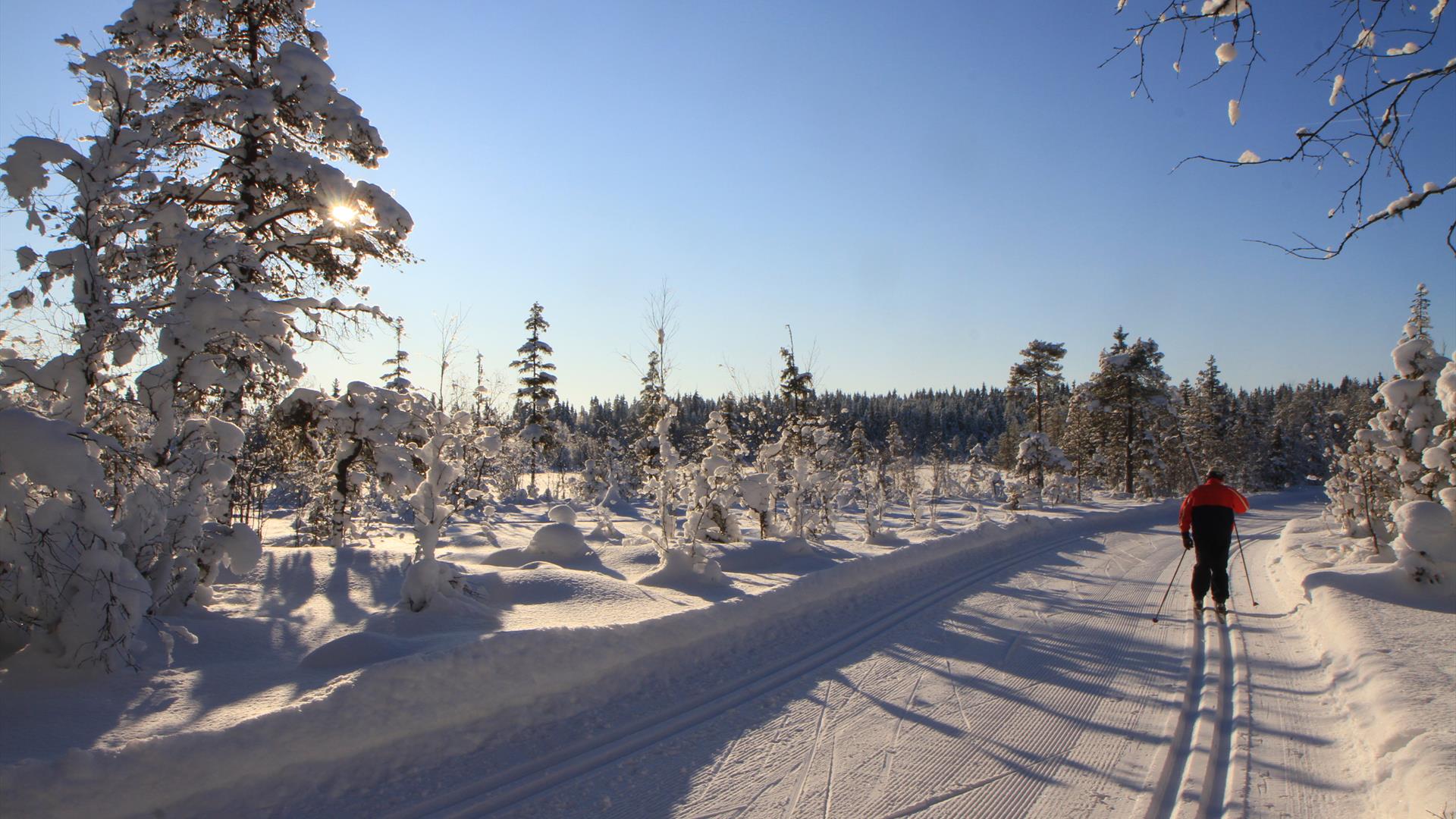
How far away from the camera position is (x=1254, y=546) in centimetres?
1534

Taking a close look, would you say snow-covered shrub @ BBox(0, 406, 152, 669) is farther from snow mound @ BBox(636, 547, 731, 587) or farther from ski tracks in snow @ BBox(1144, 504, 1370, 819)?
ski tracks in snow @ BBox(1144, 504, 1370, 819)

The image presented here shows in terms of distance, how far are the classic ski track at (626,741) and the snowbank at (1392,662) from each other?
3500mm

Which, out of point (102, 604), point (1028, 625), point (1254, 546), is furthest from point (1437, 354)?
point (102, 604)

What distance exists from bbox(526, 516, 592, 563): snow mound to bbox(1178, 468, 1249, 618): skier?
319 inches

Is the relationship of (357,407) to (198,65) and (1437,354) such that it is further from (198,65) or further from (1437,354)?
(1437,354)

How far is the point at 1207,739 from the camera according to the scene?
15.4ft

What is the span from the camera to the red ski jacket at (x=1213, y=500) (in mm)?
8258

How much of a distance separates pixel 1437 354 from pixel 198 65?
→ 1990cm

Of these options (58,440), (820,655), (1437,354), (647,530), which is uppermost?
(1437,354)

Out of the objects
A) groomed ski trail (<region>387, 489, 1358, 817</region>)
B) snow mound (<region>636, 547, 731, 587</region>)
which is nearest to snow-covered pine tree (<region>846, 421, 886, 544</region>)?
snow mound (<region>636, 547, 731, 587</region>)

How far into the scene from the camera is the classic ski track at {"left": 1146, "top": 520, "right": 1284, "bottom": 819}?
3.93 m

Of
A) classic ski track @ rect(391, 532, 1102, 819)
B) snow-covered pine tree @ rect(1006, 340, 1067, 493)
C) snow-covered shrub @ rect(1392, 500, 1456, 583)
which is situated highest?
snow-covered pine tree @ rect(1006, 340, 1067, 493)

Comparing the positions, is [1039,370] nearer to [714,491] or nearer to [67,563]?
[714,491]

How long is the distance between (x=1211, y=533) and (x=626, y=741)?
23.4ft
